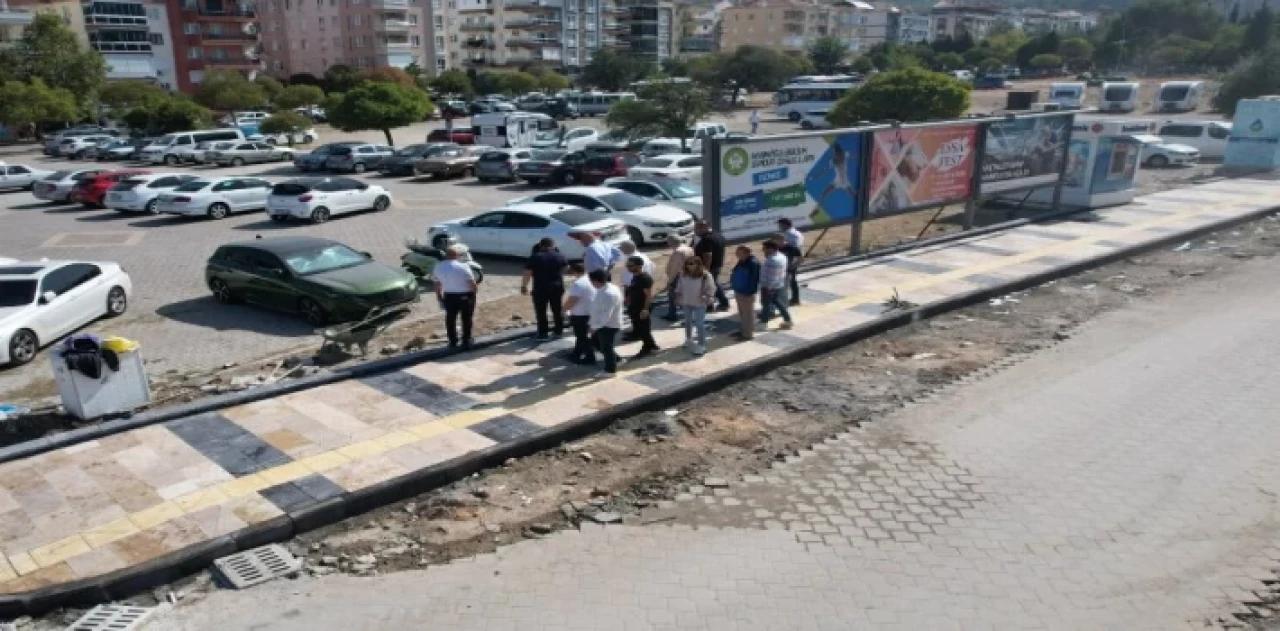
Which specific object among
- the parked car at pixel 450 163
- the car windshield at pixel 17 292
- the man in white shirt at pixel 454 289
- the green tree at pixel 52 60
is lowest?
the parked car at pixel 450 163

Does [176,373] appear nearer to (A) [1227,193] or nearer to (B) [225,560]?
(B) [225,560]

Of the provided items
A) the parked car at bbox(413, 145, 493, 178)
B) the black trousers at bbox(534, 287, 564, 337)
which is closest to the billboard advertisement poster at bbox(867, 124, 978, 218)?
the black trousers at bbox(534, 287, 564, 337)

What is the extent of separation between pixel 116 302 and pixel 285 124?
121ft

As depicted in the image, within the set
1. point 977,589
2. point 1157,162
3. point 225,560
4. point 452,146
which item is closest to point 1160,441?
point 977,589

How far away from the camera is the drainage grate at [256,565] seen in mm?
6655

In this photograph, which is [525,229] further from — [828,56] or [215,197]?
[828,56]

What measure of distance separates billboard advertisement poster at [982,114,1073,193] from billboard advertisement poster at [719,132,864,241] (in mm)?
4574

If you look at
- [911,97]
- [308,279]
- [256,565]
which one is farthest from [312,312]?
[911,97]

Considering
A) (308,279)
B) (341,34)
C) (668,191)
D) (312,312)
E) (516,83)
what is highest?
(341,34)

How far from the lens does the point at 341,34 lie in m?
92.8

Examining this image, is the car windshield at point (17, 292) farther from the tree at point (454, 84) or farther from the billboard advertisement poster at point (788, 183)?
the tree at point (454, 84)

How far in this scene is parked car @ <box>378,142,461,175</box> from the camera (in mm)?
34812

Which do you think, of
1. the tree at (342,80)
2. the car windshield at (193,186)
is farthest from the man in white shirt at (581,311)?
the tree at (342,80)

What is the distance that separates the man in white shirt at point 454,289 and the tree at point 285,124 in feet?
138
